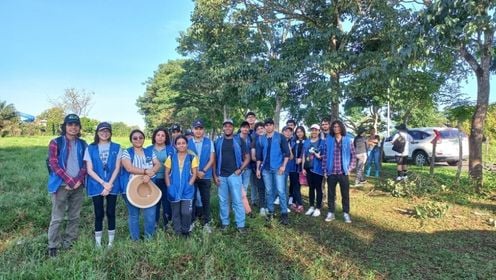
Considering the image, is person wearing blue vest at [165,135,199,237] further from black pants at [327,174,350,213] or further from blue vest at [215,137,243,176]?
black pants at [327,174,350,213]

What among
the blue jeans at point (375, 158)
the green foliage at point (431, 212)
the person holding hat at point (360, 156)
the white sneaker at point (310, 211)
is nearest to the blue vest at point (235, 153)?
the white sneaker at point (310, 211)

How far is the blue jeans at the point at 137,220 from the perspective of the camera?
5004mm

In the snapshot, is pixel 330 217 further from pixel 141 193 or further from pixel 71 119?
pixel 71 119

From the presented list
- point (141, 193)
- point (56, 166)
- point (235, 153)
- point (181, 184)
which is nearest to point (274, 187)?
point (235, 153)

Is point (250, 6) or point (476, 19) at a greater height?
point (250, 6)

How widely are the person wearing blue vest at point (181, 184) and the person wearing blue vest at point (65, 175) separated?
105 cm

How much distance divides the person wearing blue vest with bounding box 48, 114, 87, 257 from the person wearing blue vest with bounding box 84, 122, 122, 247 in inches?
5.6

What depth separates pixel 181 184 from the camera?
16.9ft

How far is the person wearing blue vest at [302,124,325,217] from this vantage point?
6.68 meters

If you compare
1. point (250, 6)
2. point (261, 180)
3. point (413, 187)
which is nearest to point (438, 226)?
point (413, 187)

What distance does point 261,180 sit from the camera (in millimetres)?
6652

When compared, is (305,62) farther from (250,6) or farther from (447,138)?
(447,138)

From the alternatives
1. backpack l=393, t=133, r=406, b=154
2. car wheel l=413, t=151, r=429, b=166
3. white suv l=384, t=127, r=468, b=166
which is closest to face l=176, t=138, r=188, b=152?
backpack l=393, t=133, r=406, b=154

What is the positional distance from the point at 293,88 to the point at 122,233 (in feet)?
19.7
